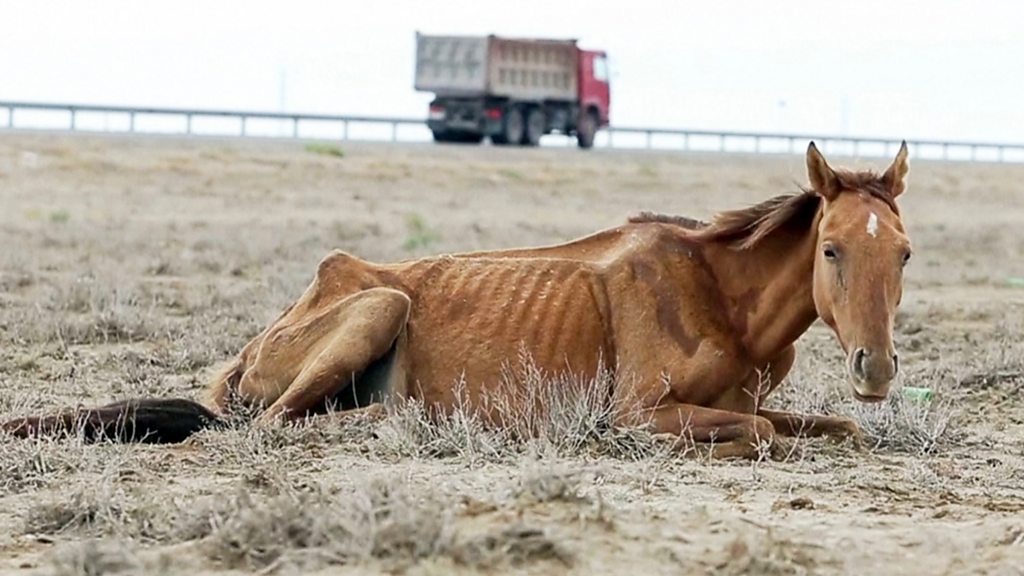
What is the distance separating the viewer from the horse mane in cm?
802

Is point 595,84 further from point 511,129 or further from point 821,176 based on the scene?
point 821,176

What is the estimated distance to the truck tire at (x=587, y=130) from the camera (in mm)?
43938

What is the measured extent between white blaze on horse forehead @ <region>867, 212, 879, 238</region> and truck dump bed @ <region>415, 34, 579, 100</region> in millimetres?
33900

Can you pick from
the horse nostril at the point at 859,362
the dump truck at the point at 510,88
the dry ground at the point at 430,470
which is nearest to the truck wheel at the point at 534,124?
the dump truck at the point at 510,88

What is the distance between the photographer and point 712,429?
8078 millimetres

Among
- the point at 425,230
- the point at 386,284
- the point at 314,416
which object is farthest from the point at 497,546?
the point at 425,230

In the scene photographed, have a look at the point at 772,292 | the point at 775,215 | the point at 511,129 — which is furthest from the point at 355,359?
the point at 511,129

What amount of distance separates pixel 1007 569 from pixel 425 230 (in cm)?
1948

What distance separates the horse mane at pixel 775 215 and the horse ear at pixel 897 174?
0.12 ft

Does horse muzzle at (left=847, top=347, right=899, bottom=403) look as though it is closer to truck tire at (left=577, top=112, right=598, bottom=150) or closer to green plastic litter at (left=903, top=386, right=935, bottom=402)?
green plastic litter at (left=903, top=386, right=935, bottom=402)

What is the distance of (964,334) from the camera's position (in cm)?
1386

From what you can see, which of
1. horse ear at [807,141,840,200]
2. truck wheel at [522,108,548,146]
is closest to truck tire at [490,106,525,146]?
truck wheel at [522,108,548,146]

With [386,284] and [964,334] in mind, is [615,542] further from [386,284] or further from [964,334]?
[964,334]

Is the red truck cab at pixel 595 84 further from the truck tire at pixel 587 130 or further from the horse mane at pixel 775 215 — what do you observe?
the horse mane at pixel 775 215
